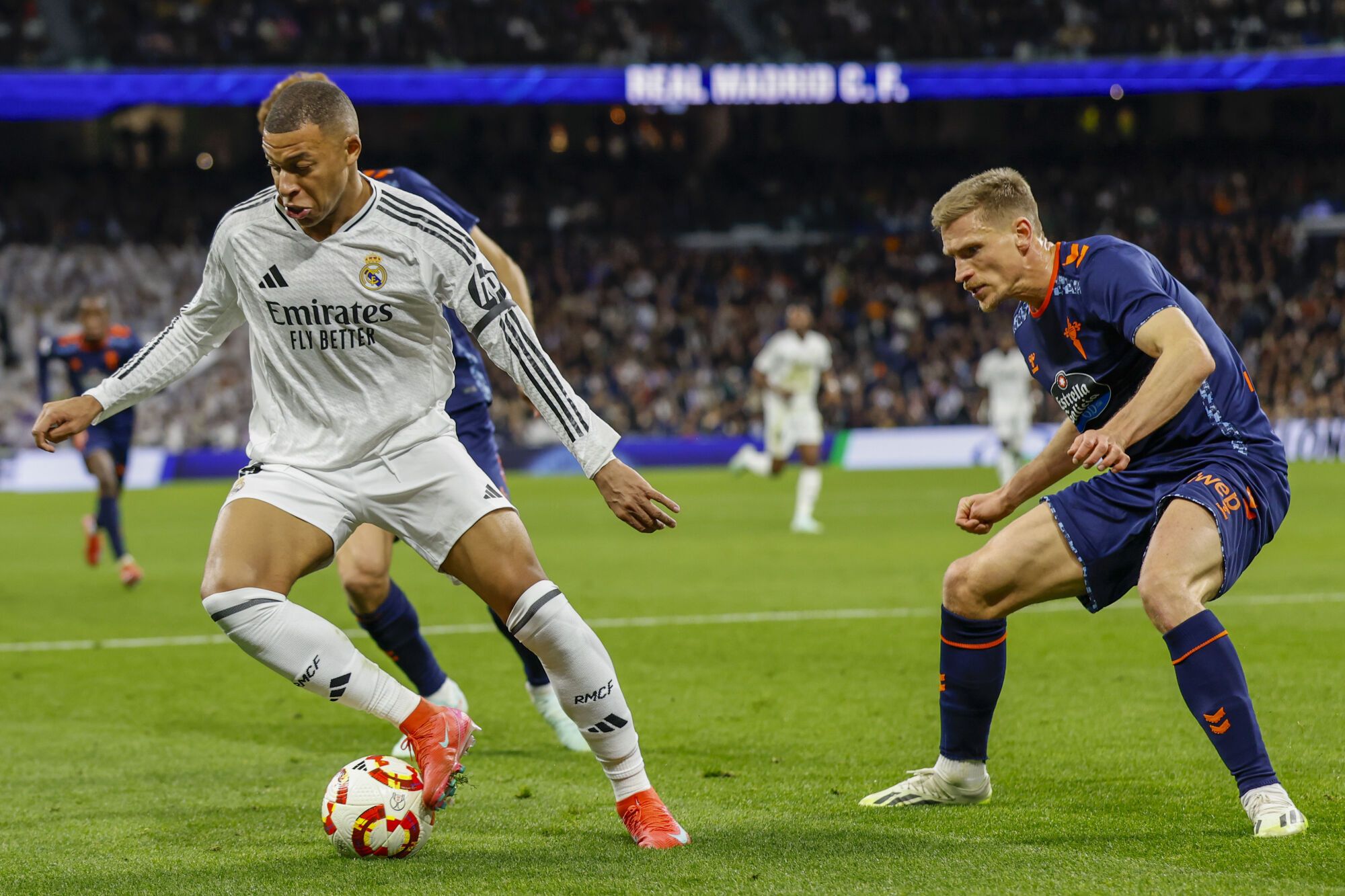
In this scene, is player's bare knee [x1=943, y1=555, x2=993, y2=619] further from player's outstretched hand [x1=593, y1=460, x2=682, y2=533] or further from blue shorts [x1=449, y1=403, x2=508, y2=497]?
blue shorts [x1=449, y1=403, x2=508, y2=497]

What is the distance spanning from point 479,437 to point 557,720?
1226 mm

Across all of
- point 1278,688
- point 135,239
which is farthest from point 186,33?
point 1278,688

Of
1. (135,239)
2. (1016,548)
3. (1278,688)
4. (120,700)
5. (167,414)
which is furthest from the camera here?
(135,239)

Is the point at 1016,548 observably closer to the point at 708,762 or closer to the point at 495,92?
the point at 708,762

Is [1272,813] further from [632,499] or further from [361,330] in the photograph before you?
[361,330]

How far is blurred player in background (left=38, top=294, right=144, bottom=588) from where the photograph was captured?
12828 millimetres

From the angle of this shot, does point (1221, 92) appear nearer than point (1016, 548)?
No

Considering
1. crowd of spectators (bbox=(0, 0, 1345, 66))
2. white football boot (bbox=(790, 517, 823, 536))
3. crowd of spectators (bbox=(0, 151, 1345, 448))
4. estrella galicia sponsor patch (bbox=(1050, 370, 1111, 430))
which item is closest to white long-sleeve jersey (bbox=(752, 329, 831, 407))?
white football boot (bbox=(790, 517, 823, 536))

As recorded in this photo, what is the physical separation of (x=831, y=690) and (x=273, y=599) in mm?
3747

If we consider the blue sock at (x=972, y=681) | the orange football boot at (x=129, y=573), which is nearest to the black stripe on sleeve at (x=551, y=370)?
the blue sock at (x=972, y=681)

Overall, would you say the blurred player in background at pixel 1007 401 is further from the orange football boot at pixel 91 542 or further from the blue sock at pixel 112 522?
the blue sock at pixel 112 522

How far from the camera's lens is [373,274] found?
4430 millimetres

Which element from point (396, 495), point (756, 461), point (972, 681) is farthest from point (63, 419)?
point (756, 461)

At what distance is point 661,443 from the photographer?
2891 centimetres
